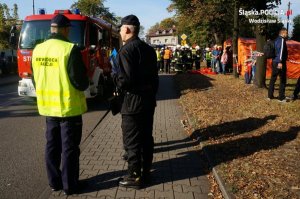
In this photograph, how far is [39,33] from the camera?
10977mm

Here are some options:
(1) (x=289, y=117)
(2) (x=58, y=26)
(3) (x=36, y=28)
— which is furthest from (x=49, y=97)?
(3) (x=36, y=28)

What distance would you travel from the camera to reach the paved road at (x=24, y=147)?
4906 mm

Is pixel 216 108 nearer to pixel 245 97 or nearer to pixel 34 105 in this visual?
pixel 245 97

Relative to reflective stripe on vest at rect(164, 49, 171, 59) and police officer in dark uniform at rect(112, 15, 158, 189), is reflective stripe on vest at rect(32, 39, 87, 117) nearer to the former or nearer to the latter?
police officer in dark uniform at rect(112, 15, 158, 189)

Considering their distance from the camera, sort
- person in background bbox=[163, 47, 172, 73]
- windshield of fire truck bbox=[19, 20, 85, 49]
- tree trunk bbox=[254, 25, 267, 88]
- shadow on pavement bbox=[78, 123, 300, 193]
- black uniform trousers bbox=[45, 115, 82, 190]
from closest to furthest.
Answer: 1. black uniform trousers bbox=[45, 115, 82, 190]
2. shadow on pavement bbox=[78, 123, 300, 193]
3. windshield of fire truck bbox=[19, 20, 85, 49]
4. tree trunk bbox=[254, 25, 267, 88]
5. person in background bbox=[163, 47, 172, 73]

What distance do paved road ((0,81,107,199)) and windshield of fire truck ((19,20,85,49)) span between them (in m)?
2.02

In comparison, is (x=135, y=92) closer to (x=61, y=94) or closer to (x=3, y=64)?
(x=61, y=94)

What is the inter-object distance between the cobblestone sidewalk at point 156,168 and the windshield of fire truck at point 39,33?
3426 mm

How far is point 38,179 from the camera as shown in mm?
5199

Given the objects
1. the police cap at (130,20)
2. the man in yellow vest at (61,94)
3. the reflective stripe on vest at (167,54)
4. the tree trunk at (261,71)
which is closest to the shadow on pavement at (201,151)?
the man in yellow vest at (61,94)

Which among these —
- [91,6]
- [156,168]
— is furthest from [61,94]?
[91,6]

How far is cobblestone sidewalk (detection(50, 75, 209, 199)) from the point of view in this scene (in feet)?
15.2

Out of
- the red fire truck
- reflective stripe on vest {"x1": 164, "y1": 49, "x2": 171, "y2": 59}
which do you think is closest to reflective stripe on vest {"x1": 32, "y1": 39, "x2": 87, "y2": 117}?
the red fire truck

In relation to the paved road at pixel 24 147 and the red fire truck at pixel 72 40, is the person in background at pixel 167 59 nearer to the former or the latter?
the paved road at pixel 24 147
